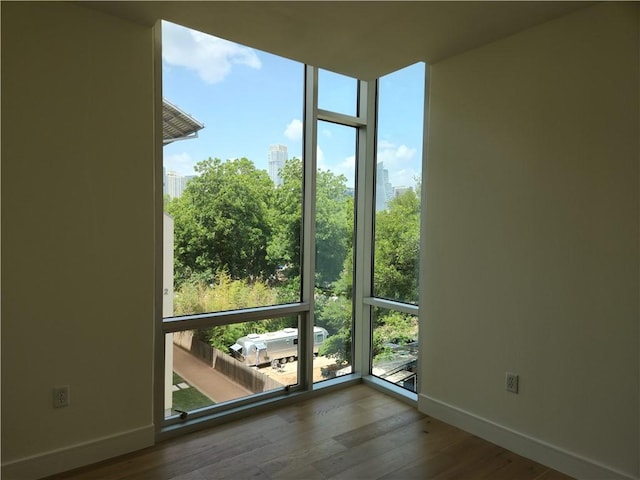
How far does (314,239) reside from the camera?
11.0 ft

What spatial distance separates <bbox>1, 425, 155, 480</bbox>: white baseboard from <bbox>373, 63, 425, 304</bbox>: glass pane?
209 centimetres

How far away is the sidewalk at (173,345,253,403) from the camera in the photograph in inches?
110

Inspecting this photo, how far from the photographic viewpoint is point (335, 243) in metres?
3.59

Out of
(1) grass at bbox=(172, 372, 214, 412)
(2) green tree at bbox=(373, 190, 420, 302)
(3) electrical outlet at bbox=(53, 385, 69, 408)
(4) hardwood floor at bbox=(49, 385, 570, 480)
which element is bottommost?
(4) hardwood floor at bbox=(49, 385, 570, 480)

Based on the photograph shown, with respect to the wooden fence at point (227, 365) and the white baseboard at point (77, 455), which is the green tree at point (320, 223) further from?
the white baseboard at point (77, 455)

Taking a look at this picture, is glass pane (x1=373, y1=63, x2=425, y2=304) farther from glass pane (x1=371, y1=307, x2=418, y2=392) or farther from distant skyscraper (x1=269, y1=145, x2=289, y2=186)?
distant skyscraper (x1=269, y1=145, x2=289, y2=186)

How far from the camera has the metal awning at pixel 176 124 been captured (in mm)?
2699

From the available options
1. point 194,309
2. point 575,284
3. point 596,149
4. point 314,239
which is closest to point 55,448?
point 194,309

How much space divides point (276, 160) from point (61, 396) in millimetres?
2050

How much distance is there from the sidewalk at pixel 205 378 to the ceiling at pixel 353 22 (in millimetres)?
2032

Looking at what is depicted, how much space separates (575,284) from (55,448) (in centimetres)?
293

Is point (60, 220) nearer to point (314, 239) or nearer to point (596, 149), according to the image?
point (314, 239)

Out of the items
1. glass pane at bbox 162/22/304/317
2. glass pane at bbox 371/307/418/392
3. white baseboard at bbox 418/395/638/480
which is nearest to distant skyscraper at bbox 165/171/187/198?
glass pane at bbox 162/22/304/317

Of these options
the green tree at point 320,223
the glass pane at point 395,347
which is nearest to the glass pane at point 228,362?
the green tree at point 320,223
